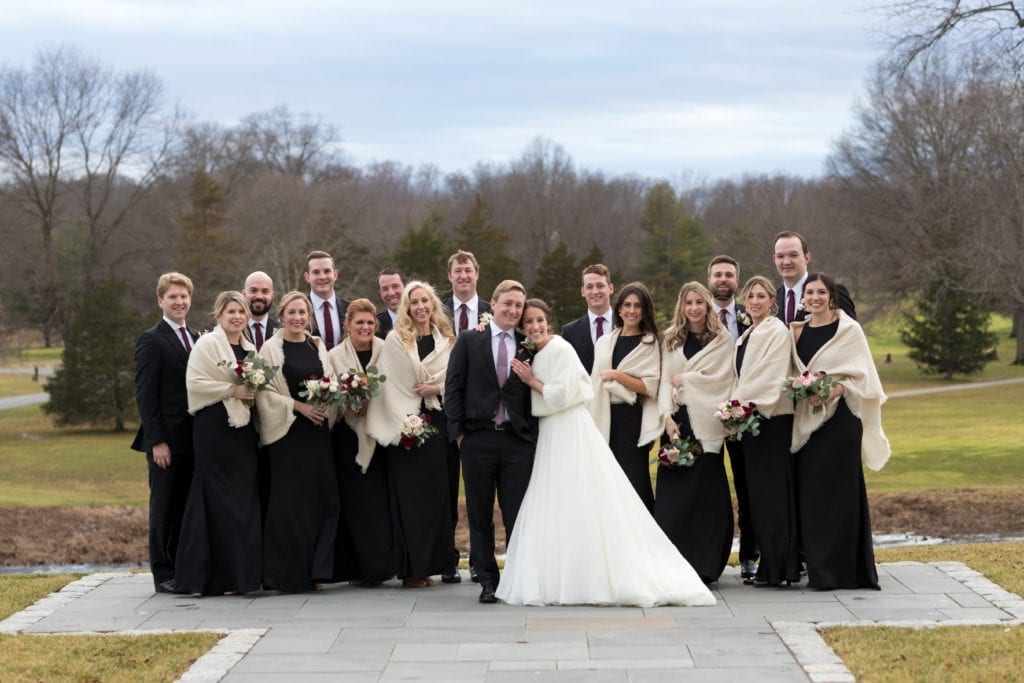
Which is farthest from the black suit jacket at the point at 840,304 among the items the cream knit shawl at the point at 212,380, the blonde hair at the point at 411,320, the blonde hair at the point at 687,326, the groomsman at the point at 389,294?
the cream knit shawl at the point at 212,380

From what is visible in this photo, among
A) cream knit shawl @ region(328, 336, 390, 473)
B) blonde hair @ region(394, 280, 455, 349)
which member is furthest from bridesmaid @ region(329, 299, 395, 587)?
blonde hair @ region(394, 280, 455, 349)

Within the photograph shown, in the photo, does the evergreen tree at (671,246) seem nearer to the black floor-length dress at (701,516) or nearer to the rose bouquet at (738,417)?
the black floor-length dress at (701,516)

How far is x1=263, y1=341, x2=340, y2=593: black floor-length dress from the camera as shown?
10.4 metres

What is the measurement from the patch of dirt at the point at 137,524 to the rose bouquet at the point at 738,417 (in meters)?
9.63

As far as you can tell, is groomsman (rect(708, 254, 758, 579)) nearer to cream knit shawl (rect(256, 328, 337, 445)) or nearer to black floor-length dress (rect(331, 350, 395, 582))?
black floor-length dress (rect(331, 350, 395, 582))

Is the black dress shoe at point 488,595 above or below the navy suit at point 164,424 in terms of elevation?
below

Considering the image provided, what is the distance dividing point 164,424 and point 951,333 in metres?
45.2

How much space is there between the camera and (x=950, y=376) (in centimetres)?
5116

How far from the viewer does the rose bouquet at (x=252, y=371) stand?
9.89 m

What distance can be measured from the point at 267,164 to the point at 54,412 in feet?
139

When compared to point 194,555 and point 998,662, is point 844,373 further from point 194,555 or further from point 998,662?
point 194,555

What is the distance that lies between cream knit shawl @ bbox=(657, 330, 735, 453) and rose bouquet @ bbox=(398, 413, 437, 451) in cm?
186

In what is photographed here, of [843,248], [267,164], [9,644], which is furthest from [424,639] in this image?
[267,164]

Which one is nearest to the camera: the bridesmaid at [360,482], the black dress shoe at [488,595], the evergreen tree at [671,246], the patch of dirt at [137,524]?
the black dress shoe at [488,595]
